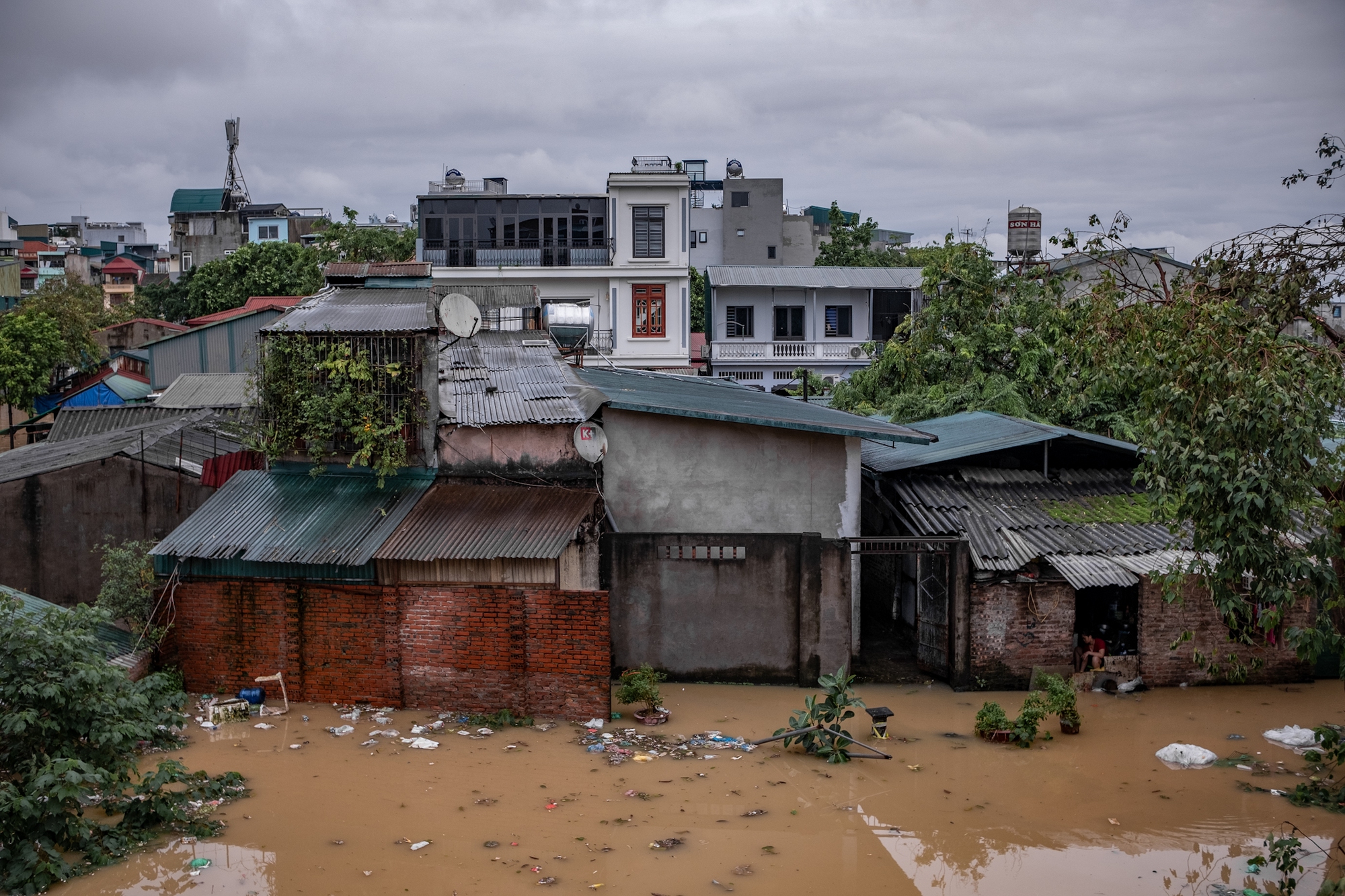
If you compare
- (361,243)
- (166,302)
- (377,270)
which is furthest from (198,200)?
(377,270)

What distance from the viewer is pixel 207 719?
436 inches

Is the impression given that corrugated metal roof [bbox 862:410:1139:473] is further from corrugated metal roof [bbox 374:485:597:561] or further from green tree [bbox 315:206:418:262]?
green tree [bbox 315:206:418:262]

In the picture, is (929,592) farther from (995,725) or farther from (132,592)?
(132,592)

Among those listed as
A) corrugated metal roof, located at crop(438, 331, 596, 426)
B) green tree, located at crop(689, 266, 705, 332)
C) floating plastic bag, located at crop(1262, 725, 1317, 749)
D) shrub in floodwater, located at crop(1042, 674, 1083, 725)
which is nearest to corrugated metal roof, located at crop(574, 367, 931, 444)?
corrugated metal roof, located at crop(438, 331, 596, 426)

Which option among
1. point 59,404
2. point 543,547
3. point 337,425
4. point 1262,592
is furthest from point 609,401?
point 59,404

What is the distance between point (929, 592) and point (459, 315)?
7.27 metres

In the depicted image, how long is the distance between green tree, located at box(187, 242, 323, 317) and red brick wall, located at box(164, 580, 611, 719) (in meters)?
30.8

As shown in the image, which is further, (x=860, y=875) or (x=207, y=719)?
(x=207, y=719)

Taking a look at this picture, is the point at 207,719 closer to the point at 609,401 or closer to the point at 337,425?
the point at 337,425

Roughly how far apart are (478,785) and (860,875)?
3.60 m

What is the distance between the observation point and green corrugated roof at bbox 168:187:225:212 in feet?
206

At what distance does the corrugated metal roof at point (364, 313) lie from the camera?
12.3m

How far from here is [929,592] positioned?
1336 cm

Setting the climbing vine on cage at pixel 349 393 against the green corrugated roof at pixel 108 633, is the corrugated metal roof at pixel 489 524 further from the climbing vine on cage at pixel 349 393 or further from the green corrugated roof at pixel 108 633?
the green corrugated roof at pixel 108 633
